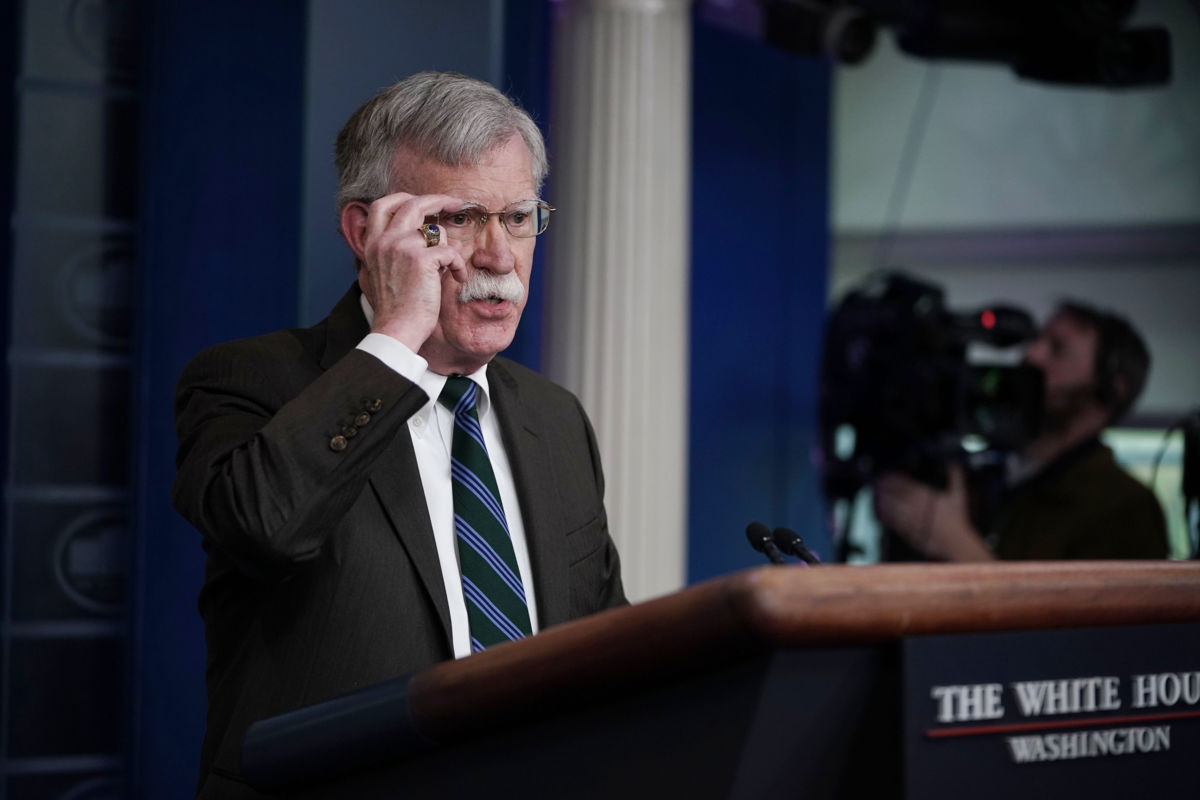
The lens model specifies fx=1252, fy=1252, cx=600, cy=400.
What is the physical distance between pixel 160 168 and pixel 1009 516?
258 centimetres

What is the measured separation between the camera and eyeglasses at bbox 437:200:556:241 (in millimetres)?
1281

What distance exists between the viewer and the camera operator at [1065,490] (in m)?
3.46

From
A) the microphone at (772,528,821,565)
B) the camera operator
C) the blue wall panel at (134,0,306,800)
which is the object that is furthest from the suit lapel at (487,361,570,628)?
the camera operator

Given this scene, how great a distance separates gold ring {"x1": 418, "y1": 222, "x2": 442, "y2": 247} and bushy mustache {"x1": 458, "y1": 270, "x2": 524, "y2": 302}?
0.22 ft

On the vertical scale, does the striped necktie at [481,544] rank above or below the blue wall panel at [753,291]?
below

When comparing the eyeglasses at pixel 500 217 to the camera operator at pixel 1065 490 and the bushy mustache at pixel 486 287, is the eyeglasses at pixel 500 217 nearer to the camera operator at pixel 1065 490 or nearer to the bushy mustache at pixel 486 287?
the bushy mustache at pixel 486 287

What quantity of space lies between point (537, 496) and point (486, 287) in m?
0.23

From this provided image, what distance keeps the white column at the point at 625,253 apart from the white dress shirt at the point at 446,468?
172cm

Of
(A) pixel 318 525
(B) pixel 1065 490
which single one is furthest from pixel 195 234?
(B) pixel 1065 490

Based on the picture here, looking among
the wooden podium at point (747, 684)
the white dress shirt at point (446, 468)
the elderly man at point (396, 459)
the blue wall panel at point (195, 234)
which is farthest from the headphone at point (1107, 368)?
the wooden podium at point (747, 684)

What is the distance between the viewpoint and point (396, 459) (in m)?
1.22

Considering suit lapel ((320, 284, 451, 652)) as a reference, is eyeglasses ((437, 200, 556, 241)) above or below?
above

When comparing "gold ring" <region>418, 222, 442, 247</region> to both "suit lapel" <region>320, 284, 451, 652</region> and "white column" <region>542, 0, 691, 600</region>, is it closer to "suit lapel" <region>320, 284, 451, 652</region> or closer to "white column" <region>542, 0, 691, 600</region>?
"suit lapel" <region>320, 284, 451, 652</region>

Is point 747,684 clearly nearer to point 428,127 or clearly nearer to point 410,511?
point 410,511
